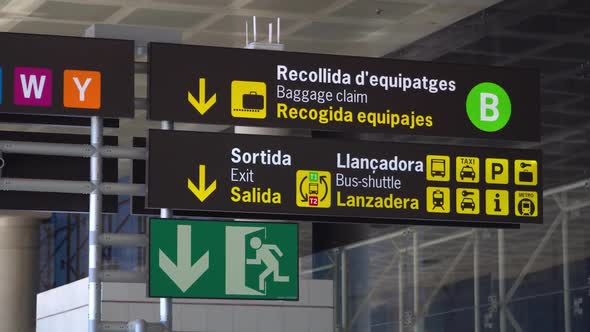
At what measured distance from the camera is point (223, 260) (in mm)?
11227

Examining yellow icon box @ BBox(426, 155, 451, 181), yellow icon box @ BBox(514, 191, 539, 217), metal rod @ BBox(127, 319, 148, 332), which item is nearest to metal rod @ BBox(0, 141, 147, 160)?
metal rod @ BBox(127, 319, 148, 332)

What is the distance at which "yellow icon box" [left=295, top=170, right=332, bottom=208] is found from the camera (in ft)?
36.9

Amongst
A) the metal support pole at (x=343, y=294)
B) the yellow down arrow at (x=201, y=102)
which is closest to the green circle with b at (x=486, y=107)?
the yellow down arrow at (x=201, y=102)

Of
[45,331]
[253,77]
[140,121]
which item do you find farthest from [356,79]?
[140,121]

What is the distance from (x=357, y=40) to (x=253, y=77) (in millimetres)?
8459

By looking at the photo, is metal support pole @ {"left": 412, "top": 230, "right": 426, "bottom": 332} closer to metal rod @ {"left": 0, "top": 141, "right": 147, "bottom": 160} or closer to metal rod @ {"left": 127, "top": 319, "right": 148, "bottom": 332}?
metal rod @ {"left": 0, "top": 141, "right": 147, "bottom": 160}

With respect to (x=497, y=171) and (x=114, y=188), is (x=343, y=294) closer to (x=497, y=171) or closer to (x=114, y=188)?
(x=497, y=171)

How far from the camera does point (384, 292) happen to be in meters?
18.8

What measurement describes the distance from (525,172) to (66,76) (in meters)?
3.77

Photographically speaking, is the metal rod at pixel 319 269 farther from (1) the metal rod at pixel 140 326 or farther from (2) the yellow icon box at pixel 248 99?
(1) the metal rod at pixel 140 326

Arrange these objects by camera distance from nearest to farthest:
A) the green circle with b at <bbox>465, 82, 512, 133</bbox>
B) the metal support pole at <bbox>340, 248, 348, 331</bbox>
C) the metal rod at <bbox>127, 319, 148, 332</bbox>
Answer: the metal rod at <bbox>127, 319, 148, 332</bbox> < the green circle with b at <bbox>465, 82, 512, 133</bbox> < the metal support pole at <bbox>340, 248, 348, 331</bbox>

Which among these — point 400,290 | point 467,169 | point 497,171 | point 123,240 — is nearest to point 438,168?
point 467,169

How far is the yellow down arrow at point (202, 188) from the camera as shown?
11.1 m

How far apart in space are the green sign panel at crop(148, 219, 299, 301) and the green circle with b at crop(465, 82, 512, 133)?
1783 millimetres
